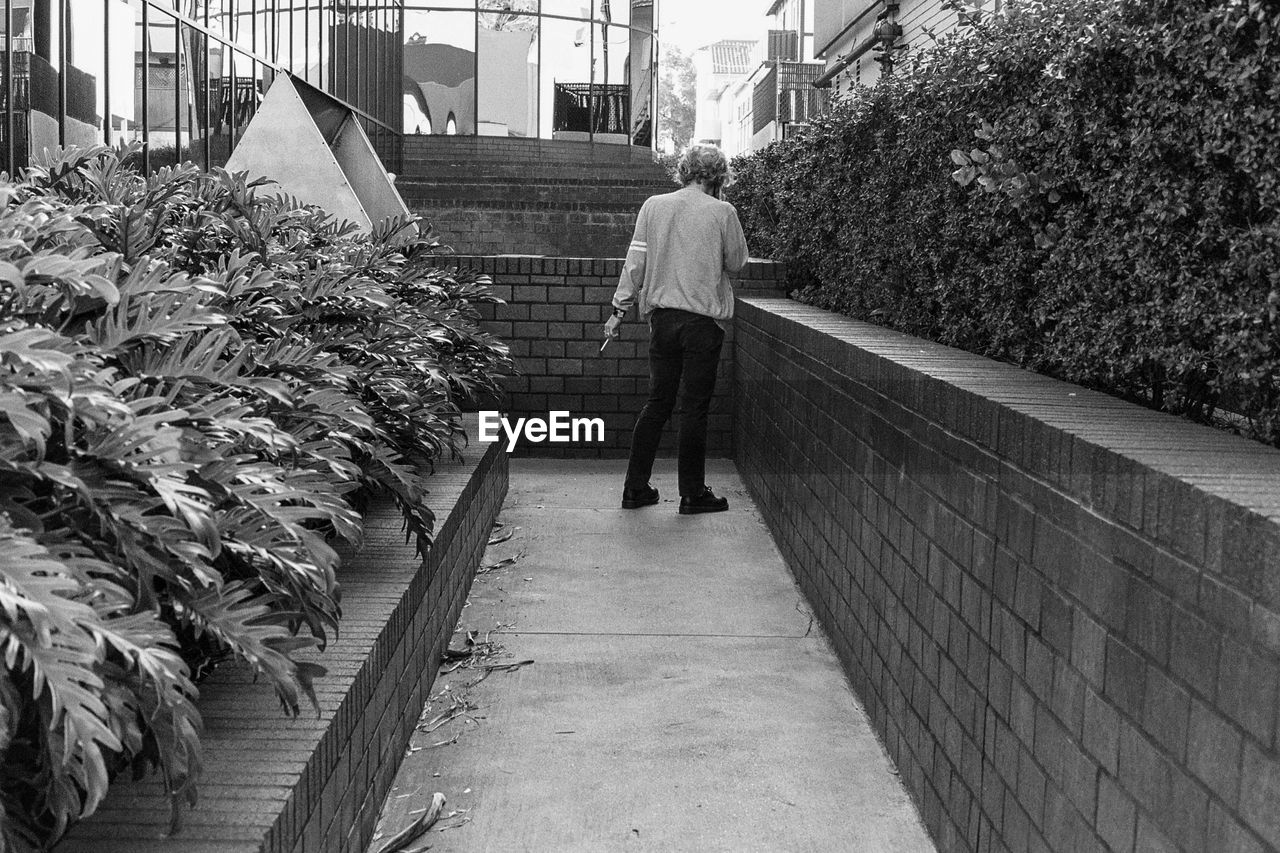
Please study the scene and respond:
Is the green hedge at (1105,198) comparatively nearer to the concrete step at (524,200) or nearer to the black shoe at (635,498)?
the black shoe at (635,498)

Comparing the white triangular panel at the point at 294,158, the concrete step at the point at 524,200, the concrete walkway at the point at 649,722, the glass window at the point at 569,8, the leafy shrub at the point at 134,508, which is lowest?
the concrete walkway at the point at 649,722

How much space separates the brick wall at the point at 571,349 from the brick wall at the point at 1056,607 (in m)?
4.90

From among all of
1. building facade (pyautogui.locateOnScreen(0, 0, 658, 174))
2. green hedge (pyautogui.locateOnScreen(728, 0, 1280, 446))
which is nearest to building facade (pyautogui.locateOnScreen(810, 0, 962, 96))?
building facade (pyautogui.locateOnScreen(0, 0, 658, 174))

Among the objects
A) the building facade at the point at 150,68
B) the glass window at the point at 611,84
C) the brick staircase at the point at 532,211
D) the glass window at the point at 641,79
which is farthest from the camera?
the glass window at the point at 641,79

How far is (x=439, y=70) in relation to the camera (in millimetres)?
24906

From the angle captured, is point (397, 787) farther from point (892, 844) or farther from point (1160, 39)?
point (1160, 39)

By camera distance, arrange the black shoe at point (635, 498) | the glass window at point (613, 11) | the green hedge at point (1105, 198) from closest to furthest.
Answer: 1. the green hedge at point (1105, 198)
2. the black shoe at point (635, 498)
3. the glass window at point (613, 11)

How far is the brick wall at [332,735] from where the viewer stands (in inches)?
91.4

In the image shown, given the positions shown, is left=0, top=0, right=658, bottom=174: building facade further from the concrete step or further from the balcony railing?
the concrete step

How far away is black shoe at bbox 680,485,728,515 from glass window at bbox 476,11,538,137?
714 inches

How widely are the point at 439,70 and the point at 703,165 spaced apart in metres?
18.0

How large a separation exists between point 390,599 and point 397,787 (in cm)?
54

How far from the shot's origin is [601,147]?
2603 centimetres

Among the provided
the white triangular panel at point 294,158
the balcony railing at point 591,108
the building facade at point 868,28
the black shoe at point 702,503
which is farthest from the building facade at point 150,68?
the balcony railing at point 591,108
